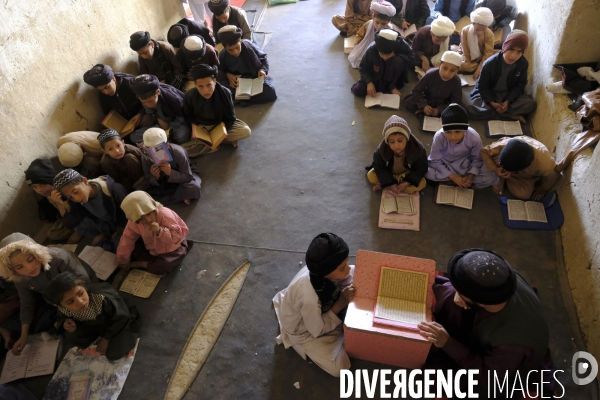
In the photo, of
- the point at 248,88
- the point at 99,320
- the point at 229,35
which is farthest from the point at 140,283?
the point at 229,35

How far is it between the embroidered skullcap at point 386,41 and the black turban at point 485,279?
3233 millimetres

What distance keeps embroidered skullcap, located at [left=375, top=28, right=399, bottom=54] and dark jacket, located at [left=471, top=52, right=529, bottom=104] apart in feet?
3.44

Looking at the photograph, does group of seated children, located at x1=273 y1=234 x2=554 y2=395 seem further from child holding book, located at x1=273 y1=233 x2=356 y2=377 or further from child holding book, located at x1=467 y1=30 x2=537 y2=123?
child holding book, located at x1=467 y1=30 x2=537 y2=123

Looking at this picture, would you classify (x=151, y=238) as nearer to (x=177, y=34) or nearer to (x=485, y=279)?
(x=485, y=279)

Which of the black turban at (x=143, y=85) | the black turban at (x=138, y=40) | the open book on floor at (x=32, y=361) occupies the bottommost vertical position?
the open book on floor at (x=32, y=361)

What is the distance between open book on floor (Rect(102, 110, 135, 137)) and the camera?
15.0 ft

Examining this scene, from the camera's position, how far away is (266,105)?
5129 millimetres

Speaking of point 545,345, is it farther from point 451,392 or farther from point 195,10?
point 195,10

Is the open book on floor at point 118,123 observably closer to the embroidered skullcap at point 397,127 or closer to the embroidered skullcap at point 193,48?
the embroidered skullcap at point 193,48

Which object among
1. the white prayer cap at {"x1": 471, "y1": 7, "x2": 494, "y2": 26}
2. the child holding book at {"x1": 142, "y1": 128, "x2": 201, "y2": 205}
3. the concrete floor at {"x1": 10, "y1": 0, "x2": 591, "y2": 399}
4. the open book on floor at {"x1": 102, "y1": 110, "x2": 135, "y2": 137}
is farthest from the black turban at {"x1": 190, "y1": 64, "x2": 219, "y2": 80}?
the white prayer cap at {"x1": 471, "y1": 7, "x2": 494, "y2": 26}

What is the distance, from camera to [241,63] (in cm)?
518

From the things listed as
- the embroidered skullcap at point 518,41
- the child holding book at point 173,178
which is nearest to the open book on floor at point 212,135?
the child holding book at point 173,178

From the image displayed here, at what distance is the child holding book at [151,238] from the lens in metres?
3.12

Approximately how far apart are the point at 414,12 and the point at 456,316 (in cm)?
492
